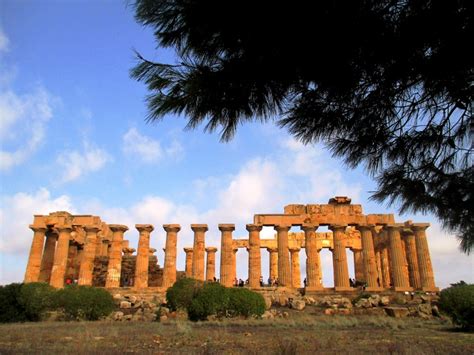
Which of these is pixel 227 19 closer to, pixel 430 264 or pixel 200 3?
pixel 200 3

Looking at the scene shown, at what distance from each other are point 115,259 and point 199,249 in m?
5.95

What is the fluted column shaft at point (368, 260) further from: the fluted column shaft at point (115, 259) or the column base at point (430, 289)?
the fluted column shaft at point (115, 259)

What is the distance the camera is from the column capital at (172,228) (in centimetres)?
2994

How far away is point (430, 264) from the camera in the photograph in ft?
91.5

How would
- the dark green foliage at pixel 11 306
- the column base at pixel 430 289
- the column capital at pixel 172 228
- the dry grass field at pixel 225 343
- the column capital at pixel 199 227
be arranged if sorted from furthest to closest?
the column capital at pixel 199 227, the column capital at pixel 172 228, the column base at pixel 430 289, the dark green foliage at pixel 11 306, the dry grass field at pixel 225 343

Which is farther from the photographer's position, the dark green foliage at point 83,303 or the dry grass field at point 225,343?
the dark green foliage at point 83,303

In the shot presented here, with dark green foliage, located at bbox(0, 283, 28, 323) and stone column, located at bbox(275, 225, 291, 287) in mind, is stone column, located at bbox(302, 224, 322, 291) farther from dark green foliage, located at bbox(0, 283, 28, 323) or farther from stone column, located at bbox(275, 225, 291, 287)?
dark green foliage, located at bbox(0, 283, 28, 323)

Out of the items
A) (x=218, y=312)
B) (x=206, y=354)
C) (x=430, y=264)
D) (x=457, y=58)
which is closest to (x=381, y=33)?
(x=457, y=58)

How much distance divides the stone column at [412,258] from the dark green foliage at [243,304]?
16.8 metres

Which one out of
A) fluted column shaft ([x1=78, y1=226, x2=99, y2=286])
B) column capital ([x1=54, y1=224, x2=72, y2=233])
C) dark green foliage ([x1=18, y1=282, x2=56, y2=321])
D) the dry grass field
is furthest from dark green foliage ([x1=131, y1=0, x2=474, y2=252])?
column capital ([x1=54, y1=224, x2=72, y2=233])

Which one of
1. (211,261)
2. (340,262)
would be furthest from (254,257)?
(211,261)

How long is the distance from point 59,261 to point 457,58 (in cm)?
2928

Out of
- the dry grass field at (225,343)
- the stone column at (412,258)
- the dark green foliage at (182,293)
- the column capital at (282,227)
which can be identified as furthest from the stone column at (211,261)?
the dry grass field at (225,343)

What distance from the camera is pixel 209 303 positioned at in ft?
51.6
